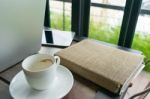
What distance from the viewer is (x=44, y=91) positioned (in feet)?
1.71

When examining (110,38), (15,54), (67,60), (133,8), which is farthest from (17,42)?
(110,38)

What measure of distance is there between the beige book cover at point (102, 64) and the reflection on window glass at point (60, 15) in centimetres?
67

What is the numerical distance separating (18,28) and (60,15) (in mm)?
917

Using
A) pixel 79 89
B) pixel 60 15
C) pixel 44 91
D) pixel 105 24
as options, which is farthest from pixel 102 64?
pixel 60 15

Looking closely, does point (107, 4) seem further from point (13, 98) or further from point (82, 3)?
point (13, 98)

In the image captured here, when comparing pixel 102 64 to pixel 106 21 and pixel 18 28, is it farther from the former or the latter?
pixel 106 21

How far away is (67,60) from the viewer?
2.11ft

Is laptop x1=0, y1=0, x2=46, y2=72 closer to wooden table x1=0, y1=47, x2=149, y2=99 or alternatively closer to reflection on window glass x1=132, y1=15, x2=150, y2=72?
wooden table x1=0, y1=47, x2=149, y2=99

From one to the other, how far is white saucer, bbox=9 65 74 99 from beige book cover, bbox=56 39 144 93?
7 centimetres

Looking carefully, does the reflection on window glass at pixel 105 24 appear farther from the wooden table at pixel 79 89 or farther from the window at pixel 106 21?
the wooden table at pixel 79 89

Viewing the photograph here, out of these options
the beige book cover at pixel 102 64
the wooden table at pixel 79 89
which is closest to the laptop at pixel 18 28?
the wooden table at pixel 79 89

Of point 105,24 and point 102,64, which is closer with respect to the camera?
point 102,64

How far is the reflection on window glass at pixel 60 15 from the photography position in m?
1.35

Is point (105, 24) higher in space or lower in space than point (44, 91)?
higher
